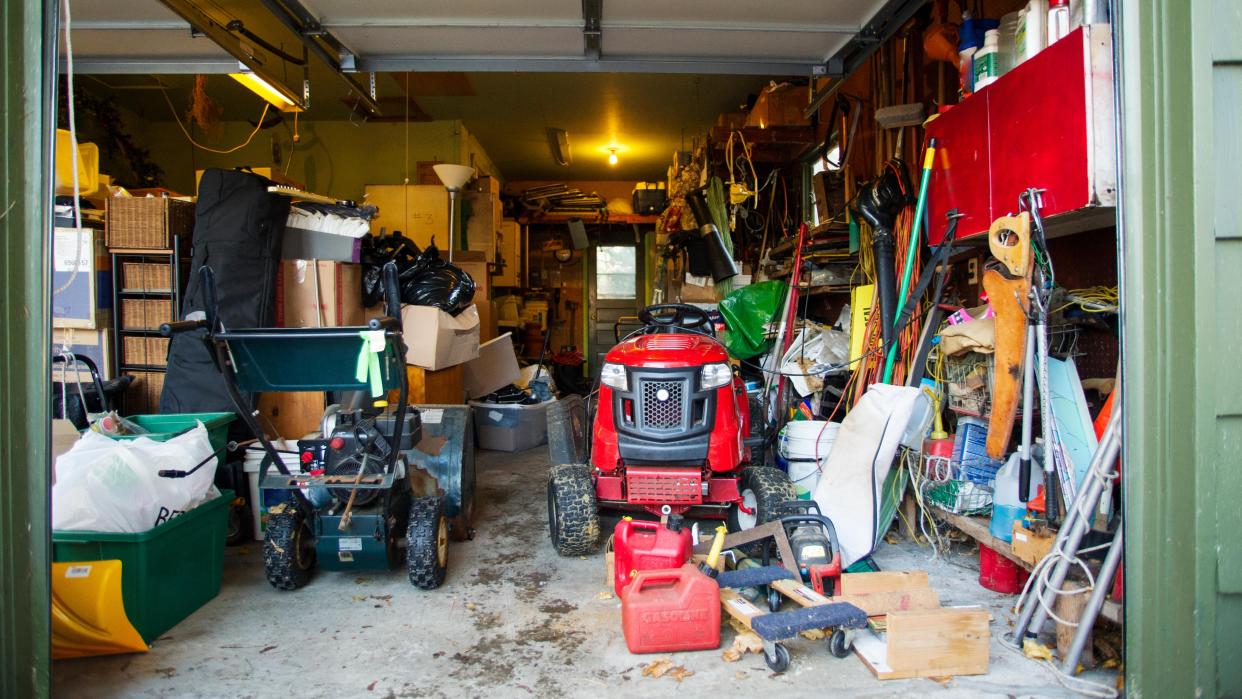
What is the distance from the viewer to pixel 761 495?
3.19 m

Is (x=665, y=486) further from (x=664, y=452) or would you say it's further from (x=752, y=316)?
(x=752, y=316)

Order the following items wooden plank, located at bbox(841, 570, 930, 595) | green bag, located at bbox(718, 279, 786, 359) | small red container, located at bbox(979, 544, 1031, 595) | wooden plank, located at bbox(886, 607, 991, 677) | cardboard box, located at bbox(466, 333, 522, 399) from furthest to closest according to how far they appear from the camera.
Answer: cardboard box, located at bbox(466, 333, 522, 399) → green bag, located at bbox(718, 279, 786, 359) → small red container, located at bbox(979, 544, 1031, 595) → wooden plank, located at bbox(841, 570, 930, 595) → wooden plank, located at bbox(886, 607, 991, 677)

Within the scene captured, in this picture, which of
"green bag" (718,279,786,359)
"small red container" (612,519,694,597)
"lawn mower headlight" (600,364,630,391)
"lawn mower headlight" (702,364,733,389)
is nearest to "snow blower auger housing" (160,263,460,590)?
"small red container" (612,519,694,597)

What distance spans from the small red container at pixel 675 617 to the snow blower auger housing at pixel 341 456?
3.08 ft

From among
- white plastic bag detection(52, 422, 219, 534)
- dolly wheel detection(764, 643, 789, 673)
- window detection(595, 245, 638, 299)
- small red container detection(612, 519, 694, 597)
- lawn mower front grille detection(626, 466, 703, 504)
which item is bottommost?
dolly wheel detection(764, 643, 789, 673)

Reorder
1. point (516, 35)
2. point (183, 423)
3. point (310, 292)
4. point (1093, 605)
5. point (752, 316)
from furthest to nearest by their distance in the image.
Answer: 1. point (752, 316)
2. point (310, 292)
3. point (516, 35)
4. point (183, 423)
5. point (1093, 605)

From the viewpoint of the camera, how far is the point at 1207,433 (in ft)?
5.56

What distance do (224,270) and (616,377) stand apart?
217cm

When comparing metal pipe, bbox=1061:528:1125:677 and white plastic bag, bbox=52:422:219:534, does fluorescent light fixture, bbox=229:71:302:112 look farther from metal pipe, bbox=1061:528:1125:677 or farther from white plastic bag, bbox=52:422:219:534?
metal pipe, bbox=1061:528:1125:677

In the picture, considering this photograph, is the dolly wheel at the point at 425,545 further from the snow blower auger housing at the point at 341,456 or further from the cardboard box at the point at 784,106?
the cardboard box at the point at 784,106

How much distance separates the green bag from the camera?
5.34 meters

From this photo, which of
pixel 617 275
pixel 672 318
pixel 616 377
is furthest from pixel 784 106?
pixel 617 275

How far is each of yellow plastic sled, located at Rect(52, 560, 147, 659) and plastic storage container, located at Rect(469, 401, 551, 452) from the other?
387 cm

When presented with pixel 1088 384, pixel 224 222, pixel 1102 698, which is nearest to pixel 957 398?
pixel 1088 384
